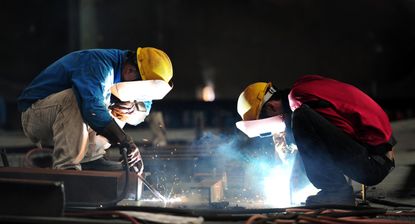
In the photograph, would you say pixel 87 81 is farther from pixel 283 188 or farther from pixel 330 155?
pixel 283 188

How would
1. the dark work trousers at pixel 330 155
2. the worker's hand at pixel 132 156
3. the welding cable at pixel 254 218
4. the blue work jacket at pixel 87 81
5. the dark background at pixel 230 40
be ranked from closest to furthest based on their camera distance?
the welding cable at pixel 254 218 < the dark work trousers at pixel 330 155 < the blue work jacket at pixel 87 81 < the worker's hand at pixel 132 156 < the dark background at pixel 230 40

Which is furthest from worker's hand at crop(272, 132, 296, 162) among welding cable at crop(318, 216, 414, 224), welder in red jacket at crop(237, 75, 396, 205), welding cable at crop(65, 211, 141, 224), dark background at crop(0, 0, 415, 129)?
dark background at crop(0, 0, 415, 129)

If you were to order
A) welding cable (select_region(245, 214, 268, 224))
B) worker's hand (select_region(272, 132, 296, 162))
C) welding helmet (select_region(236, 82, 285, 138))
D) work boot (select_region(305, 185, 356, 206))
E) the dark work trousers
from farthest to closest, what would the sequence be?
1. worker's hand (select_region(272, 132, 296, 162))
2. welding helmet (select_region(236, 82, 285, 138))
3. work boot (select_region(305, 185, 356, 206))
4. the dark work trousers
5. welding cable (select_region(245, 214, 268, 224))

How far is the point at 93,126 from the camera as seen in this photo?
12.6 feet

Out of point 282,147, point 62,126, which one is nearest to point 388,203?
point 282,147

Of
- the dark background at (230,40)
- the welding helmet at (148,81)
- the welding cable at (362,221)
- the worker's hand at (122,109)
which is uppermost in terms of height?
the dark background at (230,40)

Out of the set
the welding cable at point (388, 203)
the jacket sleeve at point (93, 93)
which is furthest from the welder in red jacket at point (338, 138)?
the jacket sleeve at point (93, 93)

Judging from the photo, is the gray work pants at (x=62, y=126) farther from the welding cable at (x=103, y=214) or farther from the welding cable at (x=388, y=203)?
the welding cable at (x=388, y=203)

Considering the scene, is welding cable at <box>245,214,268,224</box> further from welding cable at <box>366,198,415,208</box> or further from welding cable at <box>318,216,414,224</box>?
welding cable at <box>366,198,415,208</box>

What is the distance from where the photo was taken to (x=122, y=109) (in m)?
4.48

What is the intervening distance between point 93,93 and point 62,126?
1.18ft

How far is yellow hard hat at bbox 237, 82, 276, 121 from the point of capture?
411 cm

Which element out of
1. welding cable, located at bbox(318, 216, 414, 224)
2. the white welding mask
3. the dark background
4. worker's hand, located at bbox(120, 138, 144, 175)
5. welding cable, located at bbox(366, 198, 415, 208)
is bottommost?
welding cable, located at bbox(366, 198, 415, 208)

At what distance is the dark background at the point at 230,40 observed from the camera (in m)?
11.2
